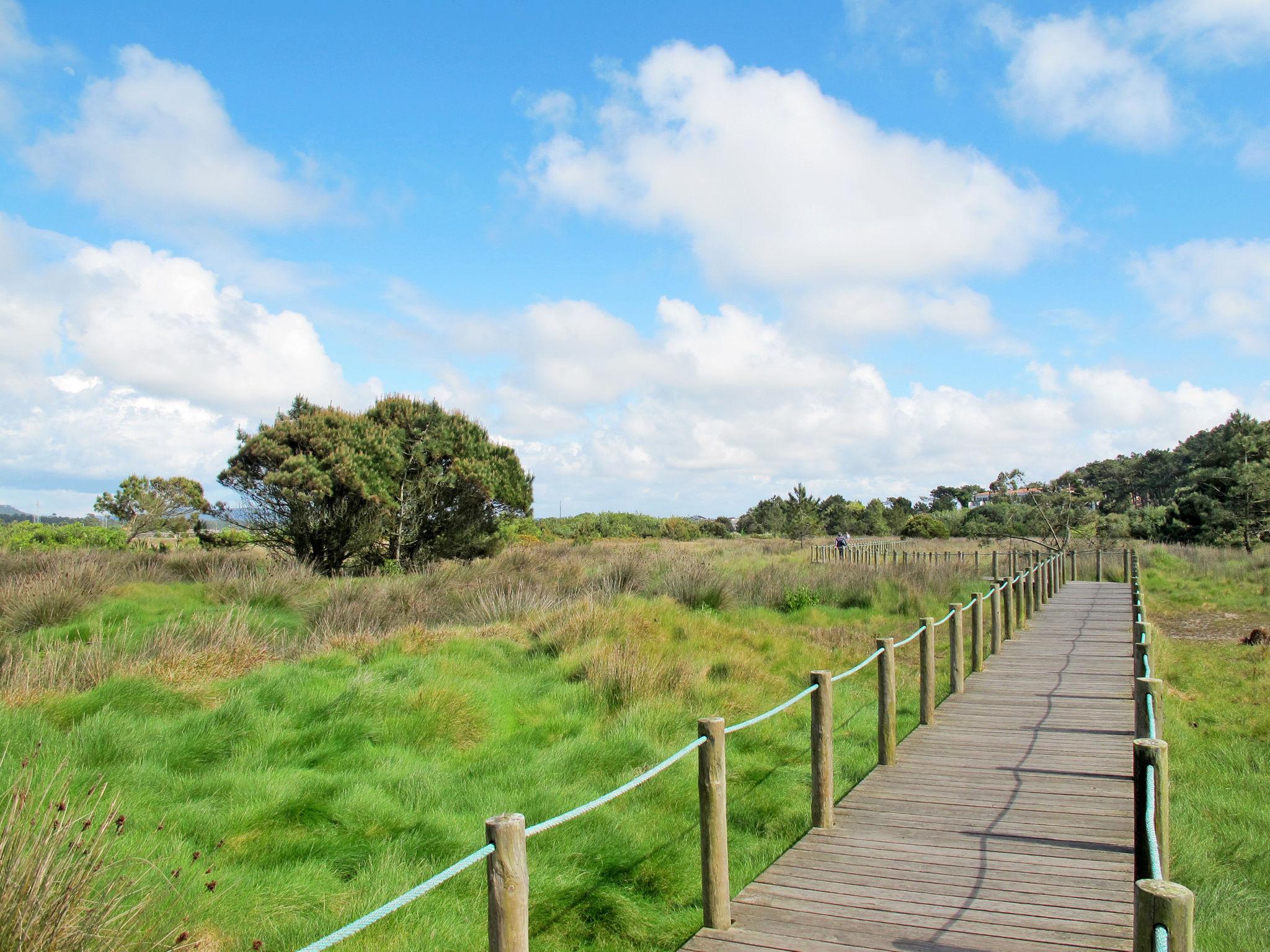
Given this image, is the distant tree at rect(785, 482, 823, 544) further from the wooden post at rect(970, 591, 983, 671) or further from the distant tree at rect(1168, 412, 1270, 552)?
the wooden post at rect(970, 591, 983, 671)

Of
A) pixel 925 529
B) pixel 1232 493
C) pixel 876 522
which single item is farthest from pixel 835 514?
pixel 1232 493

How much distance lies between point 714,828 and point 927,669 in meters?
4.91

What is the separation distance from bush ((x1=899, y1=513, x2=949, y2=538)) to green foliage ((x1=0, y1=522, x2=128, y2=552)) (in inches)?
1782

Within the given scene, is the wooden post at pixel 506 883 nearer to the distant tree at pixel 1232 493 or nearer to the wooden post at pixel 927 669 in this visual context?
the wooden post at pixel 927 669

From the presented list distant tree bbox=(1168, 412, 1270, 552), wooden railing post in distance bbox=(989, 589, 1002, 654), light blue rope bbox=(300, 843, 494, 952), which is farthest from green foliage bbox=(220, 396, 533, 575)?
distant tree bbox=(1168, 412, 1270, 552)

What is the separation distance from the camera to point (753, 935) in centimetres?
415

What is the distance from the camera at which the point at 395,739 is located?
24.0 feet

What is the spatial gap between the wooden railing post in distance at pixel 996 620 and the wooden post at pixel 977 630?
1.21m

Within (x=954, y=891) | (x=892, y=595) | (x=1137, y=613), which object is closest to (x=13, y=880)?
(x=954, y=891)

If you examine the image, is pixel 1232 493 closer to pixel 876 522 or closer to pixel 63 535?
pixel 876 522

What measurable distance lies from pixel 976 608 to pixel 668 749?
205 inches

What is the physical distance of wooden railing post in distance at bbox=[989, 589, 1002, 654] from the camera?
1280 cm

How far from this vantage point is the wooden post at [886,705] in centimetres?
720

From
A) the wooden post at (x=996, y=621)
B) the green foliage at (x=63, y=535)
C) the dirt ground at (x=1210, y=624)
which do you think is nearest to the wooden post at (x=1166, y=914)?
the wooden post at (x=996, y=621)
